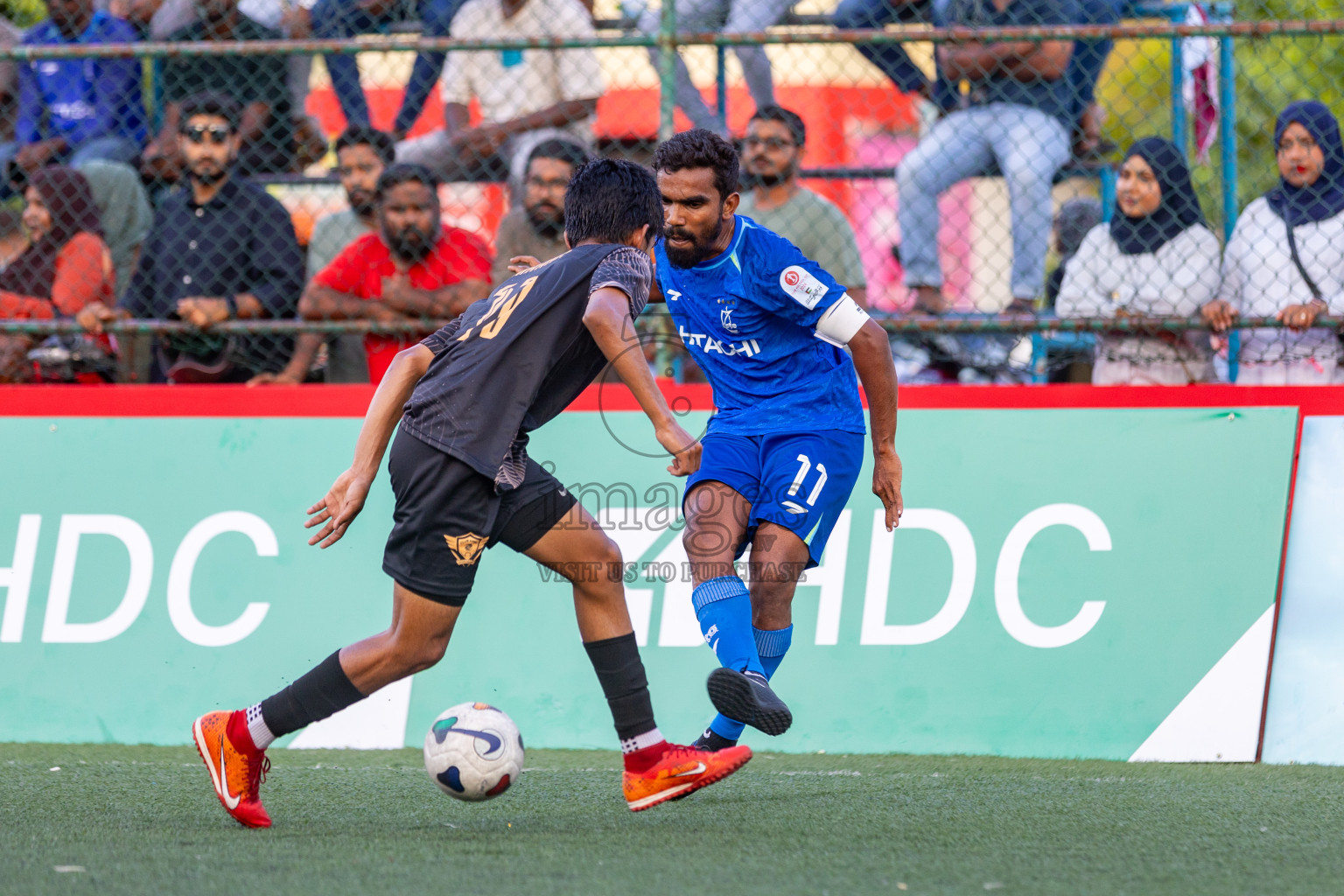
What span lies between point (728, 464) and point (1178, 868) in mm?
1802

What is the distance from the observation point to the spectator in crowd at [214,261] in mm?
6285

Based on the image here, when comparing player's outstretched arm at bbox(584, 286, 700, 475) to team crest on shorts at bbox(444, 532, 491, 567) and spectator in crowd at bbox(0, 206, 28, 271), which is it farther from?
spectator in crowd at bbox(0, 206, 28, 271)

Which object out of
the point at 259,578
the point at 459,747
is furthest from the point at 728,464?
the point at 259,578

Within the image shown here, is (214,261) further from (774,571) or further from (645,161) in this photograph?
(774,571)

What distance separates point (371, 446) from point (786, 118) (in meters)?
3.31

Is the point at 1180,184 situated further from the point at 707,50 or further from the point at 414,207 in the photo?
the point at 414,207

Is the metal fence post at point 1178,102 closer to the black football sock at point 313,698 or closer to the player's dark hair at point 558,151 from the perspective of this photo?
the player's dark hair at point 558,151

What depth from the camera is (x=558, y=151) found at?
643 cm

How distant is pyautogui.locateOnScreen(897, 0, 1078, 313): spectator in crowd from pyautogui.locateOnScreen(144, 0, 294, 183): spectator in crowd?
3.46 m

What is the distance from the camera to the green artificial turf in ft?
10.2

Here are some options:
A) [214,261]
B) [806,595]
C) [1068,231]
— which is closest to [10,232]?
[214,261]

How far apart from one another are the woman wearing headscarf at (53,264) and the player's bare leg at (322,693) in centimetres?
346

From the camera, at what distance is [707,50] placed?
7.10 m

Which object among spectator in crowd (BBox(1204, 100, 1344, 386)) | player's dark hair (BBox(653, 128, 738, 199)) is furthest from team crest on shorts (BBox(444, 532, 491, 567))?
spectator in crowd (BBox(1204, 100, 1344, 386))
